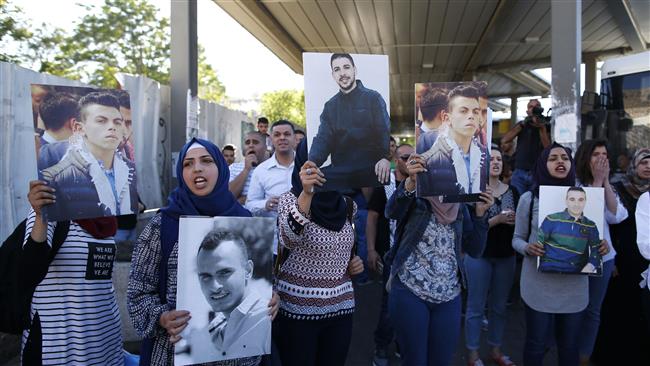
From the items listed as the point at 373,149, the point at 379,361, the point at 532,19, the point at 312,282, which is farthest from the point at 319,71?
the point at 532,19

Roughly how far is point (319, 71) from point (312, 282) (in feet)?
3.88

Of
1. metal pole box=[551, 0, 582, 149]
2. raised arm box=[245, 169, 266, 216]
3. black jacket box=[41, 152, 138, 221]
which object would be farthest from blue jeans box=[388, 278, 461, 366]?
metal pole box=[551, 0, 582, 149]

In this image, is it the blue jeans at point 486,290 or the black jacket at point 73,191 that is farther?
the blue jeans at point 486,290

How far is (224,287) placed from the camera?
240cm

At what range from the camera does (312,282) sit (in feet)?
10.2

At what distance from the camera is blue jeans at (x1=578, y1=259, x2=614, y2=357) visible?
4.62 m

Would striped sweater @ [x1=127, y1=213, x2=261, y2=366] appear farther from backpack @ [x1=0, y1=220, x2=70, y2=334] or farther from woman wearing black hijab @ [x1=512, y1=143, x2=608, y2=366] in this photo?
woman wearing black hijab @ [x1=512, y1=143, x2=608, y2=366]

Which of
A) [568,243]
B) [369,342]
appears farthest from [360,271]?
[369,342]

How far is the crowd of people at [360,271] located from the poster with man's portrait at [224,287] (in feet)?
0.27

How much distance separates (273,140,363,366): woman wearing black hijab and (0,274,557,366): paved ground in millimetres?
2595

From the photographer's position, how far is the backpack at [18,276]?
8.83 feet

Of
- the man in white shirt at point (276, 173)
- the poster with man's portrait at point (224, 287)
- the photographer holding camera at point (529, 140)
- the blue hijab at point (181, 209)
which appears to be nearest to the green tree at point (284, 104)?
the photographer holding camera at point (529, 140)

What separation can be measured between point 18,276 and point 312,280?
1510 mm

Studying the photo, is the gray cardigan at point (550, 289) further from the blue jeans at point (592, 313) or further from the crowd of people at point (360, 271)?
the blue jeans at point (592, 313)
